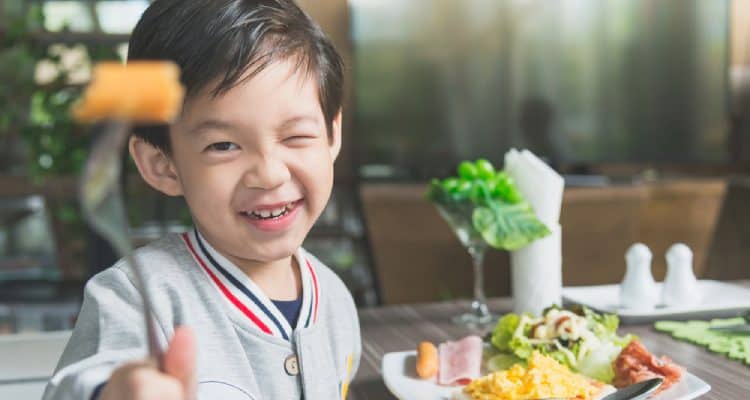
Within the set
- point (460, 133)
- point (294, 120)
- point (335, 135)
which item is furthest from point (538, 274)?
point (460, 133)

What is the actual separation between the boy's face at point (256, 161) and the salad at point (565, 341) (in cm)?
37

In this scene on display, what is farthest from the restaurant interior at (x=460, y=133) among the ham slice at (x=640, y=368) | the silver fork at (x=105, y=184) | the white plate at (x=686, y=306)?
the silver fork at (x=105, y=184)

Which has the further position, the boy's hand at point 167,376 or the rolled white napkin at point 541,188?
the rolled white napkin at point 541,188

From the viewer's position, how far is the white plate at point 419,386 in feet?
2.51

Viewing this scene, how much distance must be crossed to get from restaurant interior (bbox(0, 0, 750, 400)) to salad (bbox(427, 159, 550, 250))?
4.48ft

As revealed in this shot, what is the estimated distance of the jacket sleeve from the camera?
0.50m

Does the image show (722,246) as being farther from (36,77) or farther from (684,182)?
(36,77)

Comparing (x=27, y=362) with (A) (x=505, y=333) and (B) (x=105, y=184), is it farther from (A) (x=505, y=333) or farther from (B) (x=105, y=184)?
(B) (x=105, y=184)

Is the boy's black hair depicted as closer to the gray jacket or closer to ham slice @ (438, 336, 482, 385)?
the gray jacket

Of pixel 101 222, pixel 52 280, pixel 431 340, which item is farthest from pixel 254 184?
pixel 52 280

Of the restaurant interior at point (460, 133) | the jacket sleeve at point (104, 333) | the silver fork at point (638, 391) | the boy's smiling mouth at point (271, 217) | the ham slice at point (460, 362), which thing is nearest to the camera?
the jacket sleeve at point (104, 333)

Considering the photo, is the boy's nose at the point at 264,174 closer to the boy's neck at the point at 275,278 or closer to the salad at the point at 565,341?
the boy's neck at the point at 275,278

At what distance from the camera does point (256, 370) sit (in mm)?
643

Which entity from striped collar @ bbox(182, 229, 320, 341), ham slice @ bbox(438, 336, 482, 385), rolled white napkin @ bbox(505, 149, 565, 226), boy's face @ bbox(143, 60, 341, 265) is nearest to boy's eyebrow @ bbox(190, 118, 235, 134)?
boy's face @ bbox(143, 60, 341, 265)
